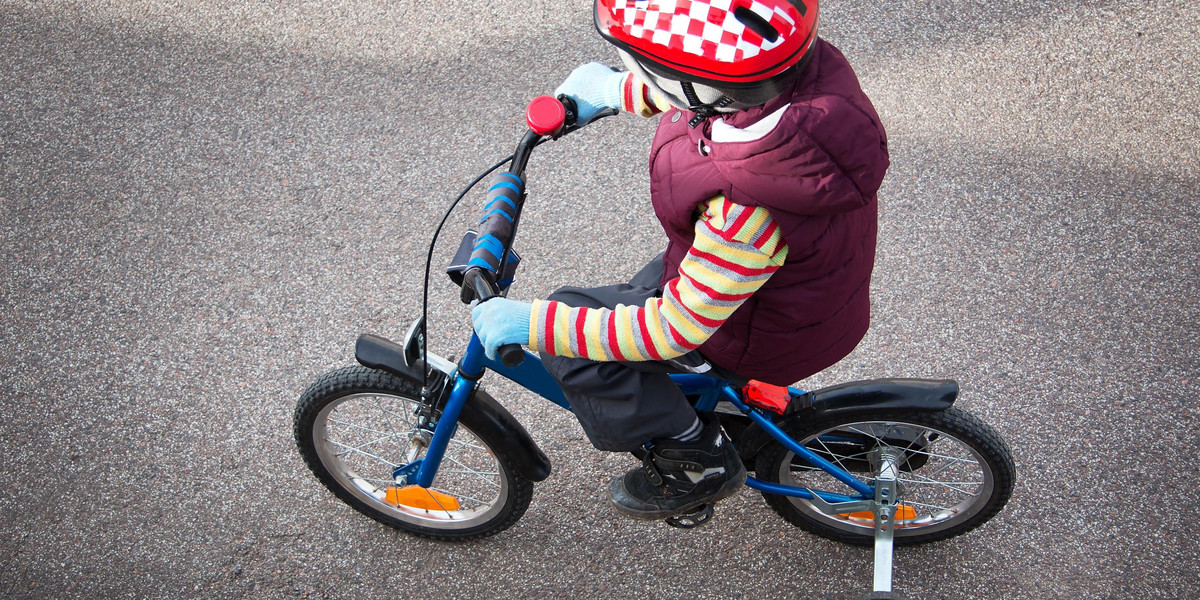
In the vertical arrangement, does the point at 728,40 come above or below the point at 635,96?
above

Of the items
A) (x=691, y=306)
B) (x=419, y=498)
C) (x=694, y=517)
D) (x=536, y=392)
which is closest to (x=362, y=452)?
(x=419, y=498)

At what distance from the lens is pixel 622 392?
1719 millimetres

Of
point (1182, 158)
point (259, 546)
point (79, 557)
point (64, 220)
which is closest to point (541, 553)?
point (259, 546)

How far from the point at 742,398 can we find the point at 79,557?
1855 millimetres

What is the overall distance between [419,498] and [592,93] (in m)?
1.16

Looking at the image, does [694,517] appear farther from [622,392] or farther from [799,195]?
[799,195]

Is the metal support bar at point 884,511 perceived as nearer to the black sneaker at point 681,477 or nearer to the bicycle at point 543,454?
the bicycle at point 543,454

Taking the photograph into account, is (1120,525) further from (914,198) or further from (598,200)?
(598,200)

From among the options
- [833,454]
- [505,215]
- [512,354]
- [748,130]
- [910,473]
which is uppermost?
[748,130]

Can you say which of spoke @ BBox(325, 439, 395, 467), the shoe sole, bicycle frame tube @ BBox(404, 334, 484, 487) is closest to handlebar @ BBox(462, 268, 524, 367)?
bicycle frame tube @ BBox(404, 334, 484, 487)

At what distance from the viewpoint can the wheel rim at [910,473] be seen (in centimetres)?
201

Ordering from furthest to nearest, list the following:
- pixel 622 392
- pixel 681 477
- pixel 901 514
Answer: pixel 901 514 → pixel 681 477 → pixel 622 392

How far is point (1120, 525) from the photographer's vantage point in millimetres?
2334

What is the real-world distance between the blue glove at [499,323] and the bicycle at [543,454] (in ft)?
0.12
